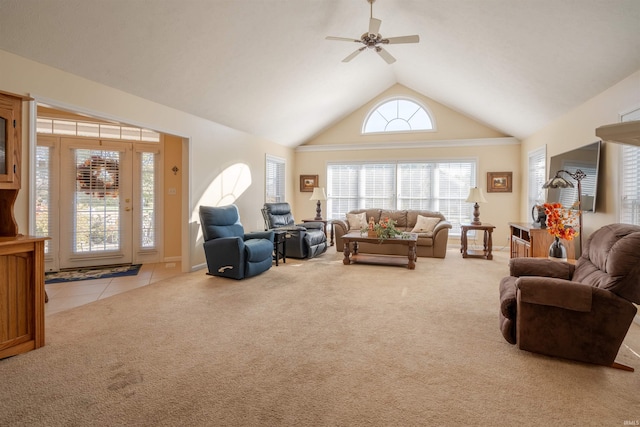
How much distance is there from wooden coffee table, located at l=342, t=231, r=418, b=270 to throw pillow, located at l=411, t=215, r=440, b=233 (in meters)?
0.79

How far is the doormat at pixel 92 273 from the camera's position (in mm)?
4629

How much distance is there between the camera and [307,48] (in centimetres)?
470

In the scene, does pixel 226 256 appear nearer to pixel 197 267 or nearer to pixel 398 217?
pixel 197 267

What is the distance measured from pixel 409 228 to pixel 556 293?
4.60m

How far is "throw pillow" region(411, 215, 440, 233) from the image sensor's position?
6461 mm

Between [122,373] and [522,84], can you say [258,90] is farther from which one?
[122,373]

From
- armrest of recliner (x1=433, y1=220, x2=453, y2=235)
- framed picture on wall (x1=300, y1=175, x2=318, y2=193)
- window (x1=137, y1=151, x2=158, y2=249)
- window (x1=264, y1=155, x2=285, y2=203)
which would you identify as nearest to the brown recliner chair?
armrest of recliner (x1=433, y1=220, x2=453, y2=235)

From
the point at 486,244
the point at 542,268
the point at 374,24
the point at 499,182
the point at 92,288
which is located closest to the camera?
the point at 542,268

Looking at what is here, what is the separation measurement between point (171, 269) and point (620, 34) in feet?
20.1

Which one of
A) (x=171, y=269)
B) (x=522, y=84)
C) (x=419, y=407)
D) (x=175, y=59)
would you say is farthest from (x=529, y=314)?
(x=171, y=269)

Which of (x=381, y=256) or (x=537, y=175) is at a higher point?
(x=537, y=175)

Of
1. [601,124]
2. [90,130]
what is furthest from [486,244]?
[90,130]

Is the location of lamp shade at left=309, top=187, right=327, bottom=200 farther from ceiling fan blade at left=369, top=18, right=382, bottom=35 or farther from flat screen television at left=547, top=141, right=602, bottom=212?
flat screen television at left=547, top=141, right=602, bottom=212

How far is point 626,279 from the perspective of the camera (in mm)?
2152
